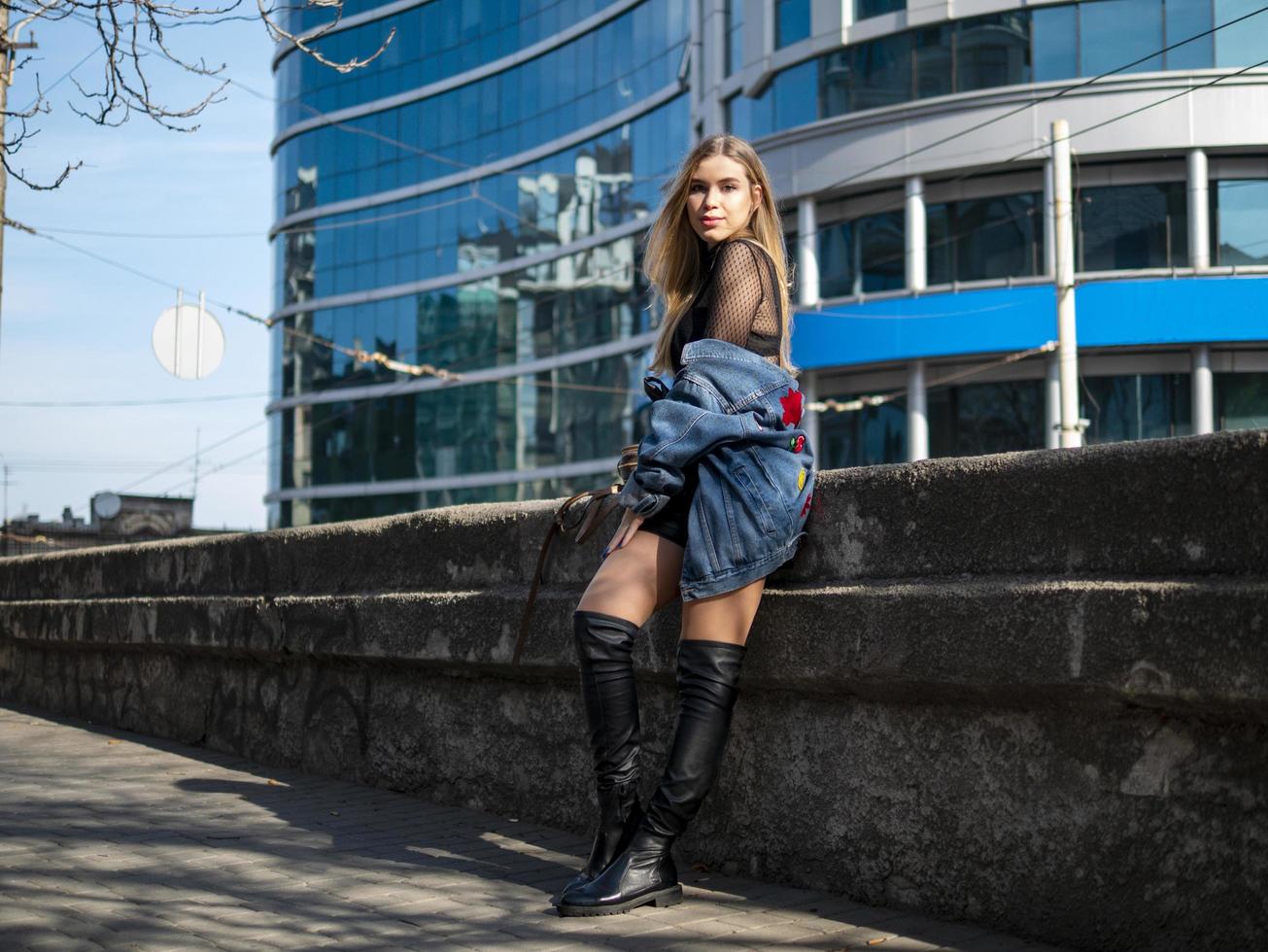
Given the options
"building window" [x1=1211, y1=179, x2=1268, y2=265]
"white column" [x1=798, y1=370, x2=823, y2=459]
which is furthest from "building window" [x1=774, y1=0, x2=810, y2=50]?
"building window" [x1=1211, y1=179, x2=1268, y2=265]

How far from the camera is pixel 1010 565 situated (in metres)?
3.47

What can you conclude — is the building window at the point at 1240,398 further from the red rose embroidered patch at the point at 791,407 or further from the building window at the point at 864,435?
the red rose embroidered patch at the point at 791,407

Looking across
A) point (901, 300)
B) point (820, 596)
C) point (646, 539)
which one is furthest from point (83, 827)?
point (901, 300)

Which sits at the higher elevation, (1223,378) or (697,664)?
(1223,378)

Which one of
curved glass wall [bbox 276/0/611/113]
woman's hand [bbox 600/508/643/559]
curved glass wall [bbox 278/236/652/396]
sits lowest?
woman's hand [bbox 600/508/643/559]

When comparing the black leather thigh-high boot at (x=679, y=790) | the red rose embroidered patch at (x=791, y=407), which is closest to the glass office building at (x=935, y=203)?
the red rose embroidered patch at (x=791, y=407)

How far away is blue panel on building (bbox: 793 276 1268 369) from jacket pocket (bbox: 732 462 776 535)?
28.3 metres

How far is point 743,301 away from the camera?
400 centimetres

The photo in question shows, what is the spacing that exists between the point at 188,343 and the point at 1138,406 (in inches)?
782

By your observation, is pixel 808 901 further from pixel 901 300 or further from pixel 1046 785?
pixel 901 300

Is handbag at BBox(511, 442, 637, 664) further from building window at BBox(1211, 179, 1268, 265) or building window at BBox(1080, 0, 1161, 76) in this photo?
building window at BBox(1080, 0, 1161, 76)

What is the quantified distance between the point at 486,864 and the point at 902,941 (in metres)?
1.43

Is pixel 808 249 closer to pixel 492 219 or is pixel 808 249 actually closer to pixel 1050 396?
pixel 1050 396

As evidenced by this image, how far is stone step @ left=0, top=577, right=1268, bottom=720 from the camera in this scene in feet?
9.82
